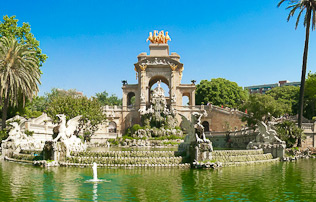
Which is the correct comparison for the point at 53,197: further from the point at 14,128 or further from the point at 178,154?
the point at 14,128

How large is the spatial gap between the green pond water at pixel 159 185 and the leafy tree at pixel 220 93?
170ft

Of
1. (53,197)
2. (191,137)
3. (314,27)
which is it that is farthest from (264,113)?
(53,197)

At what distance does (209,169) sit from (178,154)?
11.1 ft

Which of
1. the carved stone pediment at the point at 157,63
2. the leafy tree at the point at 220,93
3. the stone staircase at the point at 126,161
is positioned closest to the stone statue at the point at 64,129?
the stone staircase at the point at 126,161

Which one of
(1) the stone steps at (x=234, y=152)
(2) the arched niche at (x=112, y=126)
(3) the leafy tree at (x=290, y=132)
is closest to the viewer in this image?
(1) the stone steps at (x=234, y=152)

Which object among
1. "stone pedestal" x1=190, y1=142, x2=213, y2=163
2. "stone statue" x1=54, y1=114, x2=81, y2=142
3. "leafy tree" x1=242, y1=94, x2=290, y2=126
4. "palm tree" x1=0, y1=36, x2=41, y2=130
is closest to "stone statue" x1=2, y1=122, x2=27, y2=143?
"palm tree" x1=0, y1=36, x2=41, y2=130

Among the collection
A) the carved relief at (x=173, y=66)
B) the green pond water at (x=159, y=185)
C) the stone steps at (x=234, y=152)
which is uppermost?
the carved relief at (x=173, y=66)

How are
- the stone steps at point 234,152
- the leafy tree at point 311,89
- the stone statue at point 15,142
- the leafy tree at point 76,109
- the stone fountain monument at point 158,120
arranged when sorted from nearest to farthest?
the stone steps at point 234,152 < the stone statue at point 15,142 < the leafy tree at point 76,109 < the leafy tree at point 311,89 < the stone fountain monument at point 158,120

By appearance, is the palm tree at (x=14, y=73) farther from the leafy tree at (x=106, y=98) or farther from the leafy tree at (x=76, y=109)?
the leafy tree at (x=106, y=98)

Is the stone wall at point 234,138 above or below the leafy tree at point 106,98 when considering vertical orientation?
below

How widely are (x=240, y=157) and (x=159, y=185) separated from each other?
10811 mm

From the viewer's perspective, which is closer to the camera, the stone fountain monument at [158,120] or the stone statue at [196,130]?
the stone statue at [196,130]

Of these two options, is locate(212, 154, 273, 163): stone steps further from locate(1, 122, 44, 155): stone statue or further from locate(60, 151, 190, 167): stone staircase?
locate(1, 122, 44, 155): stone statue

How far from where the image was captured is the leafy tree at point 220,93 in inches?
2795
